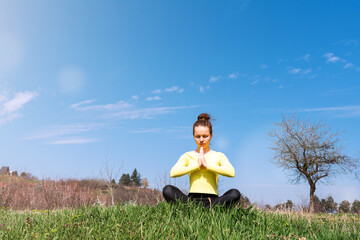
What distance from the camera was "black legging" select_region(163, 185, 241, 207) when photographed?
4.83 metres

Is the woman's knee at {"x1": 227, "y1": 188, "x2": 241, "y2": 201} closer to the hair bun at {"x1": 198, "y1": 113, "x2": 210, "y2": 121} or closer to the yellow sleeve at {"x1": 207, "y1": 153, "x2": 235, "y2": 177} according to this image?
the yellow sleeve at {"x1": 207, "y1": 153, "x2": 235, "y2": 177}

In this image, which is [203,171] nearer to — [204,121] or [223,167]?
[223,167]

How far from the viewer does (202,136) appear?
5.09 metres

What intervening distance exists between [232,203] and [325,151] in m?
18.1

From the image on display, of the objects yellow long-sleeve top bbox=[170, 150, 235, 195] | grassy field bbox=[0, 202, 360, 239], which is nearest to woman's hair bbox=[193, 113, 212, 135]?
yellow long-sleeve top bbox=[170, 150, 235, 195]

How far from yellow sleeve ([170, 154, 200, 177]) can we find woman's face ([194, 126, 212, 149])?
14.0 inches

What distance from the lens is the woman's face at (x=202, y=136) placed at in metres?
5.04

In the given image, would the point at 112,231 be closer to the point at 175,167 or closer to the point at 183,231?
the point at 183,231

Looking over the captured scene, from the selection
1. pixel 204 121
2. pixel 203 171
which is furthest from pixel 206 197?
pixel 204 121

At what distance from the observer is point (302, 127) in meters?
20.9

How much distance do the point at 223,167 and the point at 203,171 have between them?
14.4 inches

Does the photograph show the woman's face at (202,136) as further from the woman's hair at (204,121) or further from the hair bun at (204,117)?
the hair bun at (204,117)

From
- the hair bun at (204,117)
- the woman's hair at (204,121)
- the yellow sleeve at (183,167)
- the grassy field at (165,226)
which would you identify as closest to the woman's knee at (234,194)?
the grassy field at (165,226)

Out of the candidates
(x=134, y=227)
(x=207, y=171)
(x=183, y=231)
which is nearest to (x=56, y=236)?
(x=134, y=227)
